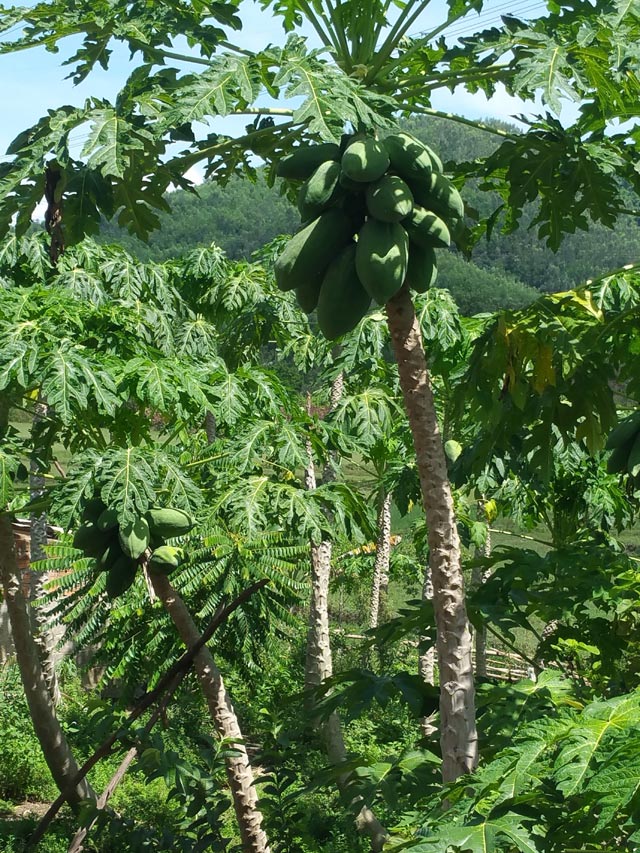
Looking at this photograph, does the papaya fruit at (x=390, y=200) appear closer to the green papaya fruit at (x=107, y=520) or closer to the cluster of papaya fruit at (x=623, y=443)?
the cluster of papaya fruit at (x=623, y=443)

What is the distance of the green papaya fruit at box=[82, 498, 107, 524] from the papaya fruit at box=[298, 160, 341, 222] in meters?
1.68

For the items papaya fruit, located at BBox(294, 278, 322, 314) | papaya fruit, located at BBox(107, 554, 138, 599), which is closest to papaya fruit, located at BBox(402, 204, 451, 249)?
papaya fruit, located at BBox(294, 278, 322, 314)

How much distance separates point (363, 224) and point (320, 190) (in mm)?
109

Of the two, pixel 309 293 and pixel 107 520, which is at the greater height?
pixel 309 293

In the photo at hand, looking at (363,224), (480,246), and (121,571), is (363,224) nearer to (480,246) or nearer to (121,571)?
(121,571)

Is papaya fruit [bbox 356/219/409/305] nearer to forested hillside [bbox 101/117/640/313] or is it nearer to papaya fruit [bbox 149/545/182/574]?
papaya fruit [bbox 149/545/182/574]

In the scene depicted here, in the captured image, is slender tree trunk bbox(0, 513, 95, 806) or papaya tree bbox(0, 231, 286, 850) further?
slender tree trunk bbox(0, 513, 95, 806)

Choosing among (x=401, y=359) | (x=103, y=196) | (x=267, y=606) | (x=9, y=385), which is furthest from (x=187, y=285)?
(x=401, y=359)

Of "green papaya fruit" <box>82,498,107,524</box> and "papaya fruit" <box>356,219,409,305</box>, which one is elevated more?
"papaya fruit" <box>356,219,409,305</box>

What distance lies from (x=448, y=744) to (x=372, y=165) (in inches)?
44.8

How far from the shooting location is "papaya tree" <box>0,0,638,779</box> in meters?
1.90

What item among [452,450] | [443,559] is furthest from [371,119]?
[452,450]

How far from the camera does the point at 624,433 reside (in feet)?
9.29

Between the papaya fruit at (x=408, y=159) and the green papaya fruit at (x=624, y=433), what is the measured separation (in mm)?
1284
